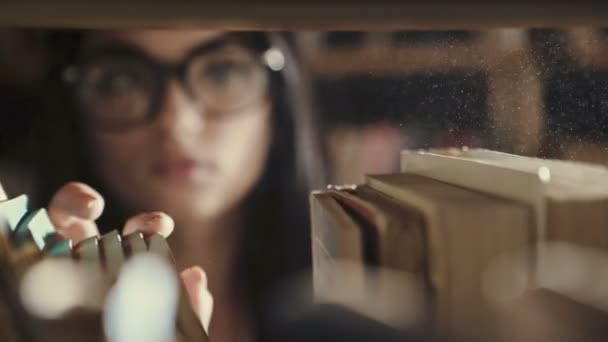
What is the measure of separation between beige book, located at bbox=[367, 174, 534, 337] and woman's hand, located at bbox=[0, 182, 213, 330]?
8.1 inches

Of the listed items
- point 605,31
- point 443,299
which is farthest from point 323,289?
point 605,31

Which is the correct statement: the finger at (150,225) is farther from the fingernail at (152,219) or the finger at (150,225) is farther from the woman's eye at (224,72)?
the woman's eye at (224,72)

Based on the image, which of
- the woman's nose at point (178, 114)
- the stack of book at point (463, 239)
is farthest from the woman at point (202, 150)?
the stack of book at point (463, 239)

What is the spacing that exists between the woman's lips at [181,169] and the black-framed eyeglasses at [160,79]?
4 centimetres

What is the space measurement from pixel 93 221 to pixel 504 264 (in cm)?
34

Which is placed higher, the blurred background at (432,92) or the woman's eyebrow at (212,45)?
the woman's eyebrow at (212,45)

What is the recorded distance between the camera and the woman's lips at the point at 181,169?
21.5 inches

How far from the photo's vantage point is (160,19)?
356 mm

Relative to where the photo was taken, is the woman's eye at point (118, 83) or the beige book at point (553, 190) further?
the woman's eye at point (118, 83)

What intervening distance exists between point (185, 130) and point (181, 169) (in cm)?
4

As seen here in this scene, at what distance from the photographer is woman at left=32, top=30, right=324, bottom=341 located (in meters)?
0.52

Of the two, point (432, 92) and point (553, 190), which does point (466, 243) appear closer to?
point (553, 190)

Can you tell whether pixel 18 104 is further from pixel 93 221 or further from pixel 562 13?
pixel 562 13

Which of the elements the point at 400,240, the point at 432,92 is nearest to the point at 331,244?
the point at 400,240
